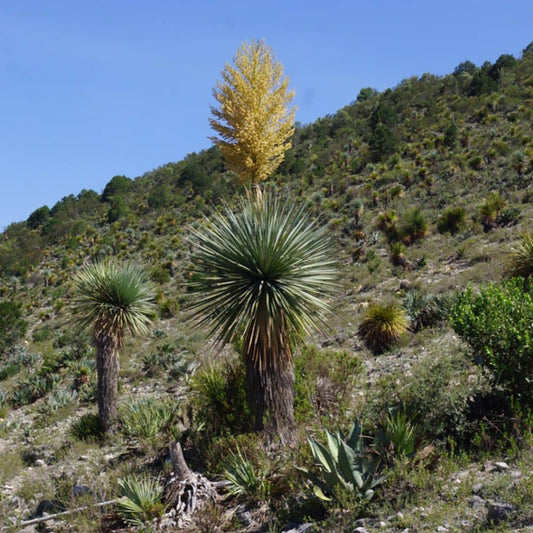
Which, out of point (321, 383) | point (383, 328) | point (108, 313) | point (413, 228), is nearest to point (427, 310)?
point (383, 328)

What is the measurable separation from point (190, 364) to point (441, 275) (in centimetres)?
876

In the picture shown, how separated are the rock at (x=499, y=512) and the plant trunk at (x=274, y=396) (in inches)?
134

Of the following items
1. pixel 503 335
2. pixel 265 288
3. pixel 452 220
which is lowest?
pixel 503 335

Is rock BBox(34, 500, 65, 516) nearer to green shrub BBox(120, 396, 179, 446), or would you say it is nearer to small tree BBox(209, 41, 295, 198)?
green shrub BBox(120, 396, 179, 446)

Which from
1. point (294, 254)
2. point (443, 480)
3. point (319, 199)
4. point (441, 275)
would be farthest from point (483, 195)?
point (443, 480)

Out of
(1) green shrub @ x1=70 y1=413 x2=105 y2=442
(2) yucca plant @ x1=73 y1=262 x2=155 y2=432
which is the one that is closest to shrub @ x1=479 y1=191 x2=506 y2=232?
(2) yucca plant @ x1=73 y1=262 x2=155 y2=432

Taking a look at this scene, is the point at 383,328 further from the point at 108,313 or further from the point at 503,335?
the point at 108,313

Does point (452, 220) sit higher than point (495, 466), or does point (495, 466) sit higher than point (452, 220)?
point (452, 220)

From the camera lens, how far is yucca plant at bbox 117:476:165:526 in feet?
20.7

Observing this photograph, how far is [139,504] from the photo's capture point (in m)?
6.44

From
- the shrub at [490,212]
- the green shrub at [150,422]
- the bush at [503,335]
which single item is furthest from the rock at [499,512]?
the shrub at [490,212]

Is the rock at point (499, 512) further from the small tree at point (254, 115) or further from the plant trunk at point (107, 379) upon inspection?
the plant trunk at point (107, 379)

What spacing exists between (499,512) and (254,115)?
19.9 feet

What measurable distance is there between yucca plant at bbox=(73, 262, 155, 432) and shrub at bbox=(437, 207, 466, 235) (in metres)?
13.6
